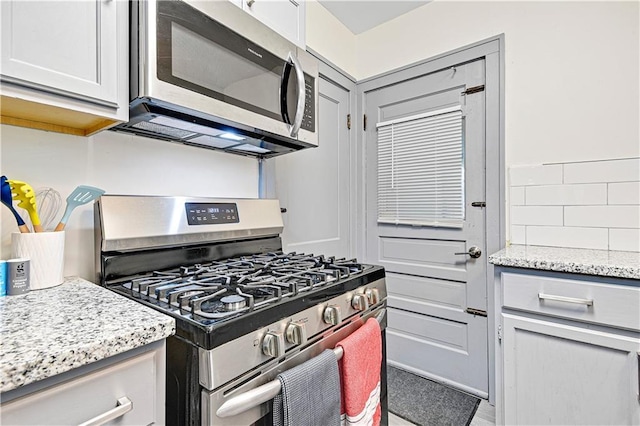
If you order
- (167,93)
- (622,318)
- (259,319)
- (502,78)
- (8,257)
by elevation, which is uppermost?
(502,78)

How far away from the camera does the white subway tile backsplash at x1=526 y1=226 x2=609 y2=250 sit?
5.20ft

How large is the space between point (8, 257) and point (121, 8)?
31.3 inches

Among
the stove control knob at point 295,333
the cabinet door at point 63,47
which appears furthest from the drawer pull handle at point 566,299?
the cabinet door at point 63,47

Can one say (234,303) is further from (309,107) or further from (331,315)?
(309,107)

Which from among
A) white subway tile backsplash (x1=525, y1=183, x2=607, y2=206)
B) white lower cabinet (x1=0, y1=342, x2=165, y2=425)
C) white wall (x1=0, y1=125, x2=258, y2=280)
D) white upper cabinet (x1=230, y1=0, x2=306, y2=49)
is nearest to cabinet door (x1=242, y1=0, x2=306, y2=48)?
white upper cabinet (x1=230, y1=0, x2=306, y2=49)

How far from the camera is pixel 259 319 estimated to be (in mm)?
765

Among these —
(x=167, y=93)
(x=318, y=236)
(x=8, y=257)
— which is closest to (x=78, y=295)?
(x=8, y=257)

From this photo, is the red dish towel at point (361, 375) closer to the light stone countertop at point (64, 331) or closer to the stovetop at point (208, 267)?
the stovetop at point (208, 267)

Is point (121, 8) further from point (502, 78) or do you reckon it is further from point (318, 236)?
point (502, 78)

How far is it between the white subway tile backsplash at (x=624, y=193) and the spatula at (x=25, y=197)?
2.30 metres

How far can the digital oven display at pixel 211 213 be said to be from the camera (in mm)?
1296

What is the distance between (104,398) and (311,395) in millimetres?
460

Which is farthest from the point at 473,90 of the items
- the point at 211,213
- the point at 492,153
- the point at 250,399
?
the point at 250,399

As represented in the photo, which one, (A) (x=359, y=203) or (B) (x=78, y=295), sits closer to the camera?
(B) (x=78, y=295)
